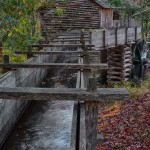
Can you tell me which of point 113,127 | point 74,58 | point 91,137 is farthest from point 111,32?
point 91,137

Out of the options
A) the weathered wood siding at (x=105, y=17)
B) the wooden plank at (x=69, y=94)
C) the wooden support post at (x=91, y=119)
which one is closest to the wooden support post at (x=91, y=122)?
the wooden support post at (x=91, y=119)

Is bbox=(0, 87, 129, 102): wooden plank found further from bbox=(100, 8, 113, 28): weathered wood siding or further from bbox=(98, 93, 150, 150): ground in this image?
bbox=(100, 8, 113, 28): weathered wood siding

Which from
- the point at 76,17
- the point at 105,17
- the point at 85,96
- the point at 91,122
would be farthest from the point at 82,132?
the point at 105,17

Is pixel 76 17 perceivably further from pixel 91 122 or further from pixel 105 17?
pixel 91 122

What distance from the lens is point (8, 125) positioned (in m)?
7.24

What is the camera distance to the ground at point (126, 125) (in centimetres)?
977

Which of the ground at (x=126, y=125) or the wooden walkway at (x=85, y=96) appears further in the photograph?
the ground at (x=126, y=125)

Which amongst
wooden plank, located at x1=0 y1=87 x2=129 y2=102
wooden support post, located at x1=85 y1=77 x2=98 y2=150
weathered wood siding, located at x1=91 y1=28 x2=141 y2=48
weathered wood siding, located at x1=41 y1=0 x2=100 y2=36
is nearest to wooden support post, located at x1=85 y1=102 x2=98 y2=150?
wooden support post, located at x1=85 y1=77 x2=98 y2=150

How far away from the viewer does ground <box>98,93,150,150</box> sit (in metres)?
9.77

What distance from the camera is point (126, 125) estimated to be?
37.8ft

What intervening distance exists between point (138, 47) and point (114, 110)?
45.2 ft

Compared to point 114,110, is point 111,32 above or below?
above

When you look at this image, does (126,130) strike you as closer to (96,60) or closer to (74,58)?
(74,58)

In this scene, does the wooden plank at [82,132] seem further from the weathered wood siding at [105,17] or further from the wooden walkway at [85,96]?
the weathered wood siding at [105,17]
